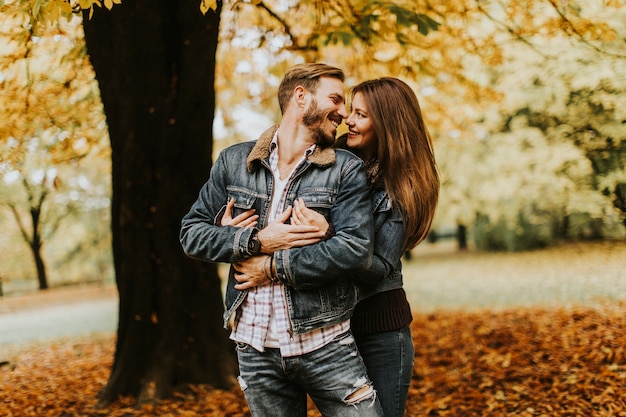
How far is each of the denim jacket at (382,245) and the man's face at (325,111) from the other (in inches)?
14.1

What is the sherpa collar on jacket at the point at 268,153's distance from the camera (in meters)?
2.40

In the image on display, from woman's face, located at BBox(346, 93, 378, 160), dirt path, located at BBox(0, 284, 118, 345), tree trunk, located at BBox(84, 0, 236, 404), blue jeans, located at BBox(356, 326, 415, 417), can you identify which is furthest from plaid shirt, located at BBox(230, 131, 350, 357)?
dirt path, located at BBox(0, 284, 118, 345)

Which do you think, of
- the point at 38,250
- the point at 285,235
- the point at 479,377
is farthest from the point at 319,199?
the point at 38,250

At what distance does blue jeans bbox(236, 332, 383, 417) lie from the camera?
2.30m

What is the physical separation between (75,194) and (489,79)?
38.3 ft

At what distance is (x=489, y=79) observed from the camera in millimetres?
12836

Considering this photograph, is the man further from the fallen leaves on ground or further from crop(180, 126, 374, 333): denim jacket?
the fallen leaves on ground

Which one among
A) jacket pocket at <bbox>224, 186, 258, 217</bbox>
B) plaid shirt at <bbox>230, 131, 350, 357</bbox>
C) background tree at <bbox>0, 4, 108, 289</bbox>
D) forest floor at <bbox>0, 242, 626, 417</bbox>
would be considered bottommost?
forest floor at <bbox>0, 242, 626, 417</bbox>

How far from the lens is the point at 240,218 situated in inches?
94.7

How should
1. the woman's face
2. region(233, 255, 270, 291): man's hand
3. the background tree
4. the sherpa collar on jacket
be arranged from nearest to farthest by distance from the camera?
region(233, 255, 270, 291): man's hand, the sherpa collar on jacket, the woman's face, the background tree

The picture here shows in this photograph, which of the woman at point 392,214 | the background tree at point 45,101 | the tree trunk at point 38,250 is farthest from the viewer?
the tree trunk at point 38,250

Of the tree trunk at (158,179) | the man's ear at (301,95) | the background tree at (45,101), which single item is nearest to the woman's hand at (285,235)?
the man's ear at (301,95)

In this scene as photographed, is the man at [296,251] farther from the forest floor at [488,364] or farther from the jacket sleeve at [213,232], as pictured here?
the forest floor at [488,364]

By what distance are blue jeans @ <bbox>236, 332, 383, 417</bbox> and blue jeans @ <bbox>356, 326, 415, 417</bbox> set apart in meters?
0.15
